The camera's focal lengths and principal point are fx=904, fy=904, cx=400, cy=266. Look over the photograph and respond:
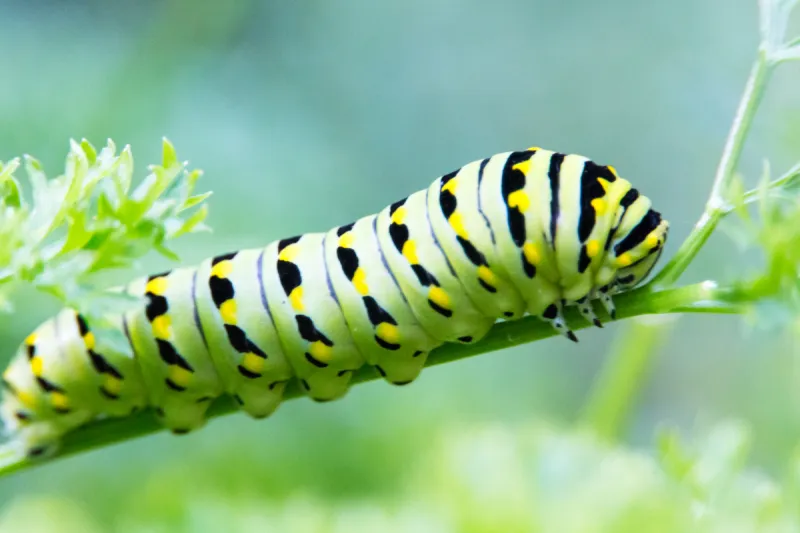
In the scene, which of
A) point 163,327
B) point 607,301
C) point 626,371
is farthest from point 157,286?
point 626,371

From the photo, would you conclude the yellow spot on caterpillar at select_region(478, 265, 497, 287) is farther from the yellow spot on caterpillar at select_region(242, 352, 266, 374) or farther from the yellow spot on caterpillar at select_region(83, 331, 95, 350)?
the yellow spot on caterpillar at select_region(83, 331, 95, 350)

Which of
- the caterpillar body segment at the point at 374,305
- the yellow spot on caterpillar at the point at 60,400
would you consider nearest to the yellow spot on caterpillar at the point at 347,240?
the caterpillar body segment at the point at 374,305

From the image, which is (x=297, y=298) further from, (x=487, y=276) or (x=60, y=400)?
(x=60, y=400)

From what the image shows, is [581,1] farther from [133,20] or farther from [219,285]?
[219,285]

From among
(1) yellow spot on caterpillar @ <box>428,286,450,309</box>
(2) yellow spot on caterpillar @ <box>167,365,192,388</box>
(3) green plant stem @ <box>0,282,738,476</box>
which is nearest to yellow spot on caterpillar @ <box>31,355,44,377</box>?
(3) green plant stem @ <box>0,282,738,476</box>

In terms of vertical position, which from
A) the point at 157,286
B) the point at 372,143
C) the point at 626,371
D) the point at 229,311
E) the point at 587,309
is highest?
the point at 372,143

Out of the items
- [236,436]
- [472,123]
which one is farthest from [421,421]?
[472,123]
